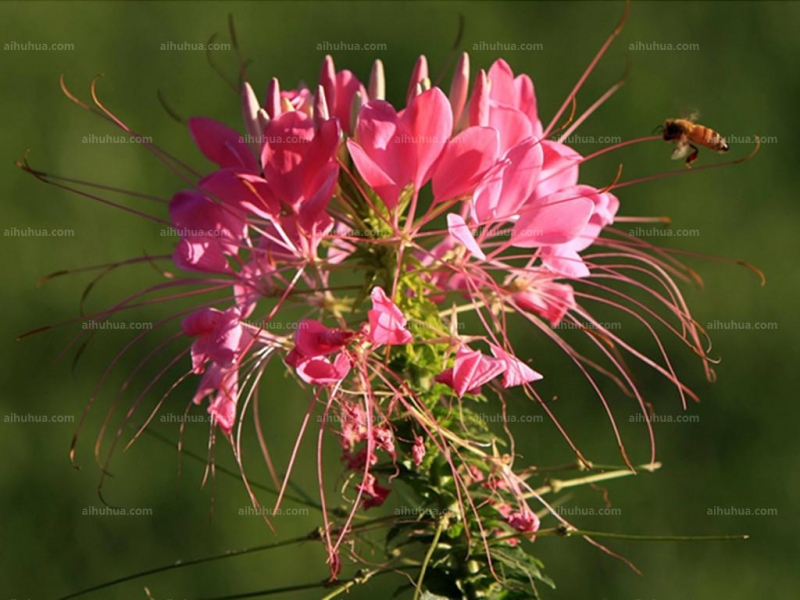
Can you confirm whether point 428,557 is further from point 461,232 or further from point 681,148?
point 681,148

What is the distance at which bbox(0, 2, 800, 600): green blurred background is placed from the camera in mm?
2617

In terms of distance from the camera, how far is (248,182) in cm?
115

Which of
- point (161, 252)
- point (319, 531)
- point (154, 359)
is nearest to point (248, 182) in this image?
point (319, 531)

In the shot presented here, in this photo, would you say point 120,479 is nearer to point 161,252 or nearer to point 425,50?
point 161,252

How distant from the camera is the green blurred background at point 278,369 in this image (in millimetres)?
2617

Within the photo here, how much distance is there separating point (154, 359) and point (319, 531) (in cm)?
169

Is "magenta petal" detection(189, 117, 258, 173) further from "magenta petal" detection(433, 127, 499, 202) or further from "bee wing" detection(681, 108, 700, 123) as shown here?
"bee wing" detection(681, 108, 700, 123)

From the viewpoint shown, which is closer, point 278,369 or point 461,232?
point 461,232

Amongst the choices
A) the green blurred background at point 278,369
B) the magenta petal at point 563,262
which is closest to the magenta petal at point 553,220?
the magenta petal at point 563,262

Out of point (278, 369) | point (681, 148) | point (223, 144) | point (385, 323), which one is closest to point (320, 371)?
point (385, 323)

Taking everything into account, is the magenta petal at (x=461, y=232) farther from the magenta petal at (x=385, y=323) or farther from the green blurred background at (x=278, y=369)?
the green blurred background at (x=278, y=369)

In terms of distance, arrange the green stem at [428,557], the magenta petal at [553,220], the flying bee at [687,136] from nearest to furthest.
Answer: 1. the green stem at [428,557]
2. the magenta petal at [553,220]
3. the flying bee at [687,136]

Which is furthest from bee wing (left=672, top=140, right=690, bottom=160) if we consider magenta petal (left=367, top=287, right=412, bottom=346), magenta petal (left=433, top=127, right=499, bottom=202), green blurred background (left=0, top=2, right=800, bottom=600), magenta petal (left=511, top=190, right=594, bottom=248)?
green blurred background (left=0, top=2, right=800, bottom=600)

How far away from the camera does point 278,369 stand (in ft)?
9.39
